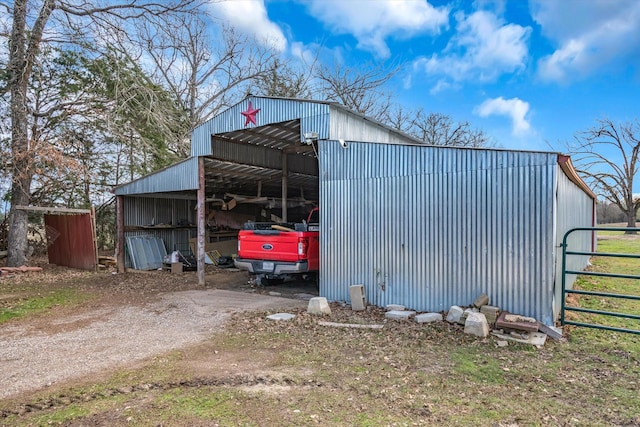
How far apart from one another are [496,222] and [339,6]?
10205mm

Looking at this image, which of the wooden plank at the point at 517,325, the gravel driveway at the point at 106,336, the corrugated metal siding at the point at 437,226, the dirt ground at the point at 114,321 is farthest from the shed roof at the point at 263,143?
the gravel driveway at the point at 106,336

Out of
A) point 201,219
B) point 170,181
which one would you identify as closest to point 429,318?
point 201,219

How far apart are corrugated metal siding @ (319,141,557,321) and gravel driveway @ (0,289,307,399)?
1.71 m

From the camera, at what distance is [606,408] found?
3059 millimetres

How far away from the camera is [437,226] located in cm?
605

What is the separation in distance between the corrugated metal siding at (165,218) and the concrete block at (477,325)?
11.2 metres

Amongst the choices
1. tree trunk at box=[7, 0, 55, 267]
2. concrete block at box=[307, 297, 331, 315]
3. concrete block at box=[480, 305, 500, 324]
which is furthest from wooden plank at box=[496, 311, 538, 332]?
tree trunk at box=[7, 0, 55, 267]

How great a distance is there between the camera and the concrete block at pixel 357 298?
652cm

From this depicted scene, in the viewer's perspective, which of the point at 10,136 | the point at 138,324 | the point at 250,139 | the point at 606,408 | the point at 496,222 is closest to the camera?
the point at 606,408

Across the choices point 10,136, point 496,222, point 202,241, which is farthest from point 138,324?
point 10,136

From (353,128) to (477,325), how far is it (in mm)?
4763

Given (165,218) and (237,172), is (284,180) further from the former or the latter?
(165,218)

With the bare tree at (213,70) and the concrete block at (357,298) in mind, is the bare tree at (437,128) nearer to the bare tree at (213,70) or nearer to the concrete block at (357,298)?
the bare tree at (213,70)

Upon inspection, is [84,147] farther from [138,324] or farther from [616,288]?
[616,288]
